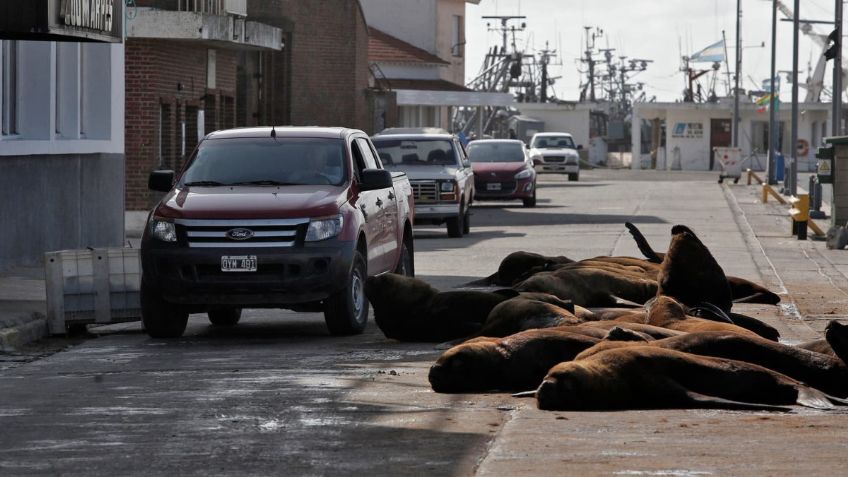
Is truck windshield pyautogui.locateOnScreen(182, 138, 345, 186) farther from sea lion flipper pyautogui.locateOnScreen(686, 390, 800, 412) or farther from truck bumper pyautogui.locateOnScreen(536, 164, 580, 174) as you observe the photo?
truck bumper pyautogui.locateOnScreen(536, 164, 580, 174)

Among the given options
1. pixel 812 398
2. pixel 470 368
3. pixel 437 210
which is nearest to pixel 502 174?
pixel 437 210

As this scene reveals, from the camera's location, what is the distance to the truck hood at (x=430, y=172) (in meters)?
31.3

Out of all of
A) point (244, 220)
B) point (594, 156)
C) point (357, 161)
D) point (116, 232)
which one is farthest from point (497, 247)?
point (594, 156)

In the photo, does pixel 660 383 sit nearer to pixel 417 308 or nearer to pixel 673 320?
pixel 673 320

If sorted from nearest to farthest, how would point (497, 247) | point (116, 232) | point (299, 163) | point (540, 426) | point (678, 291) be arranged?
point (540, 426) → point (678, 291) → point (299, 163) → point (116, 232) → point (497, 247)

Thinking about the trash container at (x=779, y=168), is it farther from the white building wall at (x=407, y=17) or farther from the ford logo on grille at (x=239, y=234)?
the ford logo on grille at (x=239, y=234)

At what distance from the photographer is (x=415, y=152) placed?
32469 millimetres

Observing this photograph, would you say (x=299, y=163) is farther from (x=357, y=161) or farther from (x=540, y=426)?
(x=540, y=426)

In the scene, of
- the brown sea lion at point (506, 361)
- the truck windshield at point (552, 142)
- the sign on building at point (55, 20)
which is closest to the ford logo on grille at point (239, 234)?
the sign on building at point (55, 20)

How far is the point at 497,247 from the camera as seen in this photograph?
1099 inches

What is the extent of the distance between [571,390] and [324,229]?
5.25 meters

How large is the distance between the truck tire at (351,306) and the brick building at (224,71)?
53.8 feet

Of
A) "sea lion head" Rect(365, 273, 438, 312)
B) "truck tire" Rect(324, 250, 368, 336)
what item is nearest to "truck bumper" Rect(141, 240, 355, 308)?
"truck tire" Rect(324, 250, 368, 336)

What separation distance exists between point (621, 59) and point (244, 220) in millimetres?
150491
